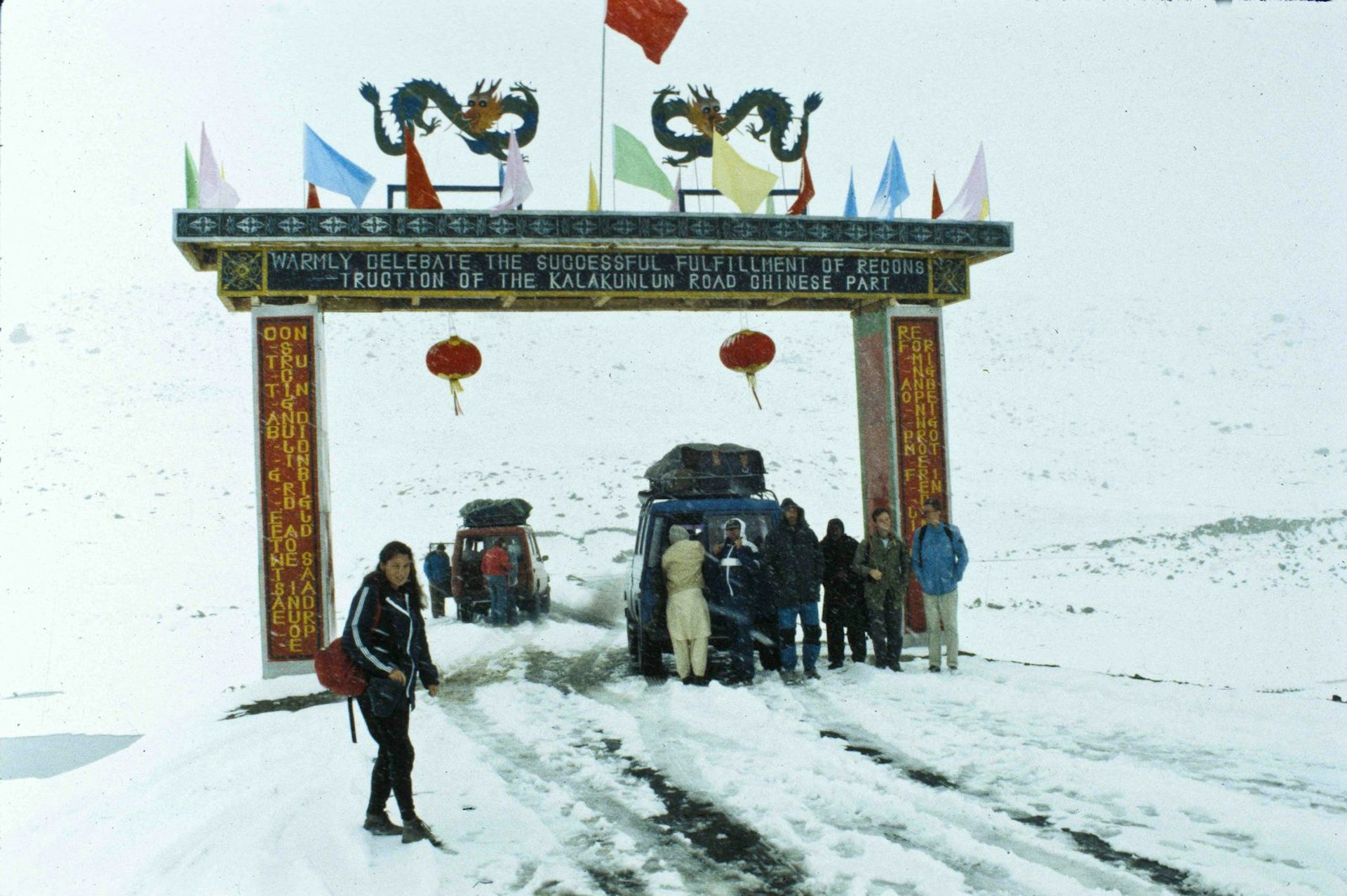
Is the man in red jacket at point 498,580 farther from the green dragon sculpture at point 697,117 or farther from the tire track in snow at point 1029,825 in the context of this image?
the tire track in snow at point 1029,825

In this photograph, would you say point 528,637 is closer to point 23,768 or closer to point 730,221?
point 730,221

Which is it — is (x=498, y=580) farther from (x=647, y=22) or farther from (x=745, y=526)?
(x=647, y=22)

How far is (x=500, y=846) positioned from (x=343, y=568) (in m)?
31.8

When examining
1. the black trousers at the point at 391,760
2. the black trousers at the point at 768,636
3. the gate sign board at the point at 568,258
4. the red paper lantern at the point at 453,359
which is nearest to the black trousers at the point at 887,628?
the black trousers at the point at 768,636

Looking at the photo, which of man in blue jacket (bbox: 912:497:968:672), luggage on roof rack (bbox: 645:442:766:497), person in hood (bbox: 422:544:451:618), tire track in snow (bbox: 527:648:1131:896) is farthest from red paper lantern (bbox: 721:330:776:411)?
person in hood (bbox: 422:544:451:618)

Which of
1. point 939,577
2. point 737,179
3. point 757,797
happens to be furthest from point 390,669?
point 737,179

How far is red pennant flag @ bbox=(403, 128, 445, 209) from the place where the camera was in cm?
1420

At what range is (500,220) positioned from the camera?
558 inches

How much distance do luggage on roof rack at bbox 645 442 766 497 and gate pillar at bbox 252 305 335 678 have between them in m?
Result: 4.48

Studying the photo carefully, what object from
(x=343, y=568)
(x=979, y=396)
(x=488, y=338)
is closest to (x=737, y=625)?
(x=343, y=568)

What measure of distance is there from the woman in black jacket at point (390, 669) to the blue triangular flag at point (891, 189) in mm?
10318

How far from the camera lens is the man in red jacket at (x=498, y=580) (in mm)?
22297

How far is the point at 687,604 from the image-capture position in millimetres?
12656

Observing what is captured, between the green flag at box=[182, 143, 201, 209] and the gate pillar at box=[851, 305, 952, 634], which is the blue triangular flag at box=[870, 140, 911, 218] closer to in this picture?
the gate pillar at box=[851, 305, 952, 634]
